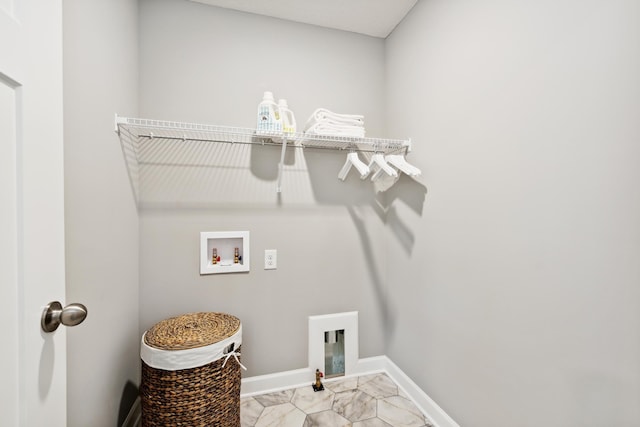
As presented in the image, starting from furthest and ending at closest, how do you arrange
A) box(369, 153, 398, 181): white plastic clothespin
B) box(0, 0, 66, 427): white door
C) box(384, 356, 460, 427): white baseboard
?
box(369, 153, 398, 181): white plastic clothespin → box(384, 356, 460, 427): white baseboard → box(0, 0, 66, 427): white door

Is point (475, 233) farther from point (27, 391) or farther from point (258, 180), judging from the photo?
point (27, 391)

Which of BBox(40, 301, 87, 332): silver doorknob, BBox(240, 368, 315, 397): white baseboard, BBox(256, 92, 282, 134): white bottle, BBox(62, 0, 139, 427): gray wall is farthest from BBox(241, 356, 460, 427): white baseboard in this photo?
BBox(256, 92, 282, 134): white bottle

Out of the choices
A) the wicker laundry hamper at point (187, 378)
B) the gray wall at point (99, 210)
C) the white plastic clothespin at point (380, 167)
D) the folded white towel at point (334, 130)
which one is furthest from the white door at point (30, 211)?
the white plastic clothespin at point (380, 167)

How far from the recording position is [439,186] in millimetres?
1549

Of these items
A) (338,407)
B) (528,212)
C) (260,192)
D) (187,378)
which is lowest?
(338,407)

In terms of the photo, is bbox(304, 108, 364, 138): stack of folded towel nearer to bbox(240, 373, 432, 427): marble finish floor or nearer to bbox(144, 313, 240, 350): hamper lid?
bbox(144, 313, 240, 350): hamper lid

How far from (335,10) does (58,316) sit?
1990 millimetres

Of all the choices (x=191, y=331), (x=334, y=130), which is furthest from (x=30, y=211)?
(x=334, y=130)

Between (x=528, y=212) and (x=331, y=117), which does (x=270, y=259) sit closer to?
(x=331, y=117)

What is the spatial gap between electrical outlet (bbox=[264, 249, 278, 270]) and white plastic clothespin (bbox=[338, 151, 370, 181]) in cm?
66

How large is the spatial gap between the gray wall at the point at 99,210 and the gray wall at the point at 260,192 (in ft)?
0.50

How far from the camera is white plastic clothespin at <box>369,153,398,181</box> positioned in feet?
5.28

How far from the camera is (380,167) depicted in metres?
1.66

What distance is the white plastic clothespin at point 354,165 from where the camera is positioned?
170cm
